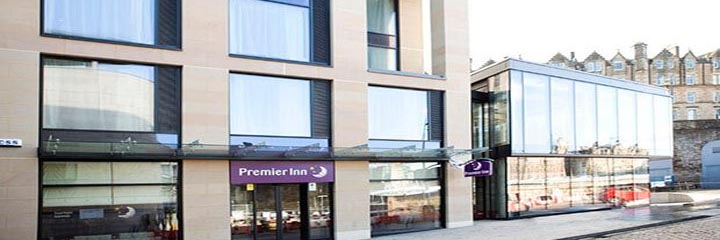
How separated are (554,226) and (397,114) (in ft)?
19.4

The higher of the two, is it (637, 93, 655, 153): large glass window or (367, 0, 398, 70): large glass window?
(367, 0, 398, 70): large glass window

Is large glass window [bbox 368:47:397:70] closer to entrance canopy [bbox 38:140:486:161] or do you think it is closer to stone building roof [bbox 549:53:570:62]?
entrance canopy [bbox 38:140:486:161]

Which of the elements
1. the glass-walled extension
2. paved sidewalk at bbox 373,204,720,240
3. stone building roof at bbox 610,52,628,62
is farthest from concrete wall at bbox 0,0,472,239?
stone building roof at bbox 610,52,628,62

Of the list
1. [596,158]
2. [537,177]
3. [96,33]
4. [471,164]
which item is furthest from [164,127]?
[596,158]

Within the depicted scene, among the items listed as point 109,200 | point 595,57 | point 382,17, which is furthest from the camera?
point 595,57

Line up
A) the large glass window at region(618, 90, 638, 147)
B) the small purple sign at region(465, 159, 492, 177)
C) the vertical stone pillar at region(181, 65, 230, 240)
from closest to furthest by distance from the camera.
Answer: the vertical stone pillar at region(181, 65, 230, 240) → the small purple sign at region(465, 159, 492, 177) → the large glass window at region(618, 90, 638, 147)

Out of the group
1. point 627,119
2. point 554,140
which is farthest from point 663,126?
point 554,140

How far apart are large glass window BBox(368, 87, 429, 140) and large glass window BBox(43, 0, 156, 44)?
6638 millimetres

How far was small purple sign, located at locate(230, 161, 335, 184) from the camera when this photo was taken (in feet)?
53.6

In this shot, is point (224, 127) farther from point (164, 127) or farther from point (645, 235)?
point (645, 235)

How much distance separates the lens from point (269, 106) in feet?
56.1

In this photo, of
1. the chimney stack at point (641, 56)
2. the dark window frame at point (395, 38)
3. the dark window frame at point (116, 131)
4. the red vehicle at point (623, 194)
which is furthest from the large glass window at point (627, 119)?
the chimney stack at point (641, 56)

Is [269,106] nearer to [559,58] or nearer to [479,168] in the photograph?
[479,168]

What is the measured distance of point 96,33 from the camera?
14.9m
